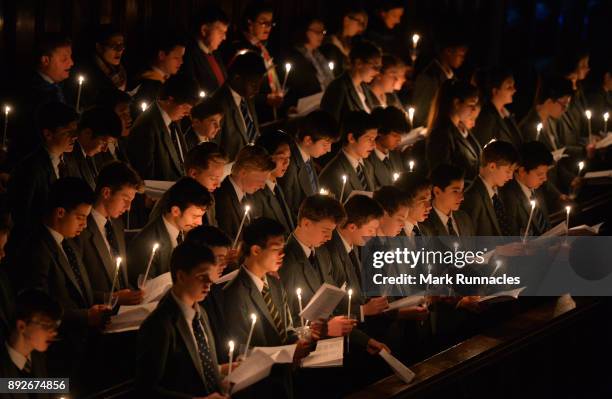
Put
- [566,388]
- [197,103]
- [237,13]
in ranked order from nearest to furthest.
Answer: [566,388]
[197,103]
[237,13]

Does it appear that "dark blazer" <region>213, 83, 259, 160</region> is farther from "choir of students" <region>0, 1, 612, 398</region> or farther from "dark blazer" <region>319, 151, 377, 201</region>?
"dark blazer" <region>319, 151, 377, 201</region>

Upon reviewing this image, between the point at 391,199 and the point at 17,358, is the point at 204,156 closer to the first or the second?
the point at 391,199

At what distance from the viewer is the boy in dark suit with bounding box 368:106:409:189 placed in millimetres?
7531

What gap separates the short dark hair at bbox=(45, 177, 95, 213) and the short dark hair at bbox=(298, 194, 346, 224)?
48.8 inches

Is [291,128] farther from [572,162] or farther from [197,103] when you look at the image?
[572,162]

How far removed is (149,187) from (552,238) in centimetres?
271

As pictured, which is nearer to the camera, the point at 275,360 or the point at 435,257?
the point at 275,360

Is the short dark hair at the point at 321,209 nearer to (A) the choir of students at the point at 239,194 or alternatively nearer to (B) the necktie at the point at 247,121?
(A) the choir of students at the point at 239,194

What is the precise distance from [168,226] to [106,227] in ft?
1.17

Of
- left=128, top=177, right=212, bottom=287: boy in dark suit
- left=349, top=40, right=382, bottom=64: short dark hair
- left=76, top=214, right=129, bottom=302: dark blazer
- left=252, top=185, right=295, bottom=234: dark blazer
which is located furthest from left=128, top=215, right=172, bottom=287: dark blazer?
left=349, top=40, right=382, bottom=64: short dark hair

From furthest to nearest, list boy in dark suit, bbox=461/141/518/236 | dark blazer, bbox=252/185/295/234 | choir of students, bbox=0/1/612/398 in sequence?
boy in dark suit, bbox=461/141/518/236 < dark blazer, bbox=252/185/295/234 < choir of students, bbox=0/1/612/398

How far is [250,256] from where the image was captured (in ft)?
16.5

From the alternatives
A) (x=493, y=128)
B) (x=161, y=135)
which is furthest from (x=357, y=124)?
(x=493, y=128)

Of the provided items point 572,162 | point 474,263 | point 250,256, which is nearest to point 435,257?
point 474,263
